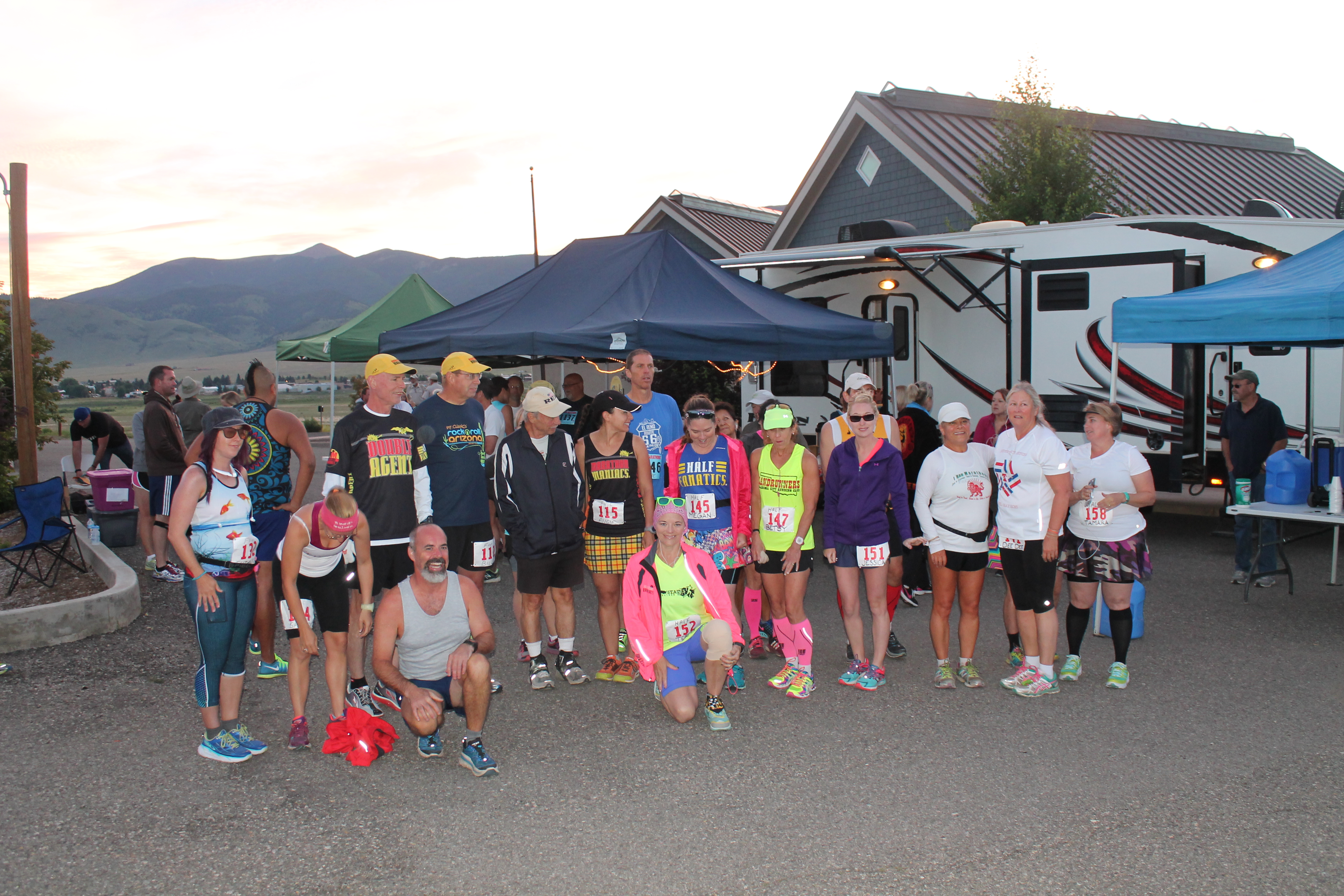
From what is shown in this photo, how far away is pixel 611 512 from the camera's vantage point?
18.0 feet

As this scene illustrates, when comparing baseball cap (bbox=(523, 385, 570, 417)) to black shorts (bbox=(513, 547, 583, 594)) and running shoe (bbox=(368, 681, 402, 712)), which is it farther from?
running shoe (bbox=(368, 681, 402, 712))

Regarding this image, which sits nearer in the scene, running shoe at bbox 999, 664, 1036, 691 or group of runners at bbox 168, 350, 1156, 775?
group of runners at bbox 168, 350, 1156, 775

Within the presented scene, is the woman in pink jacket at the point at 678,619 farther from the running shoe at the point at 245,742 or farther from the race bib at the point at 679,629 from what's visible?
the running shoe at the point at 245,742

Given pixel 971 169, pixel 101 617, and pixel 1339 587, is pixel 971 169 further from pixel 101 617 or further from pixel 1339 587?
pixel 101 617

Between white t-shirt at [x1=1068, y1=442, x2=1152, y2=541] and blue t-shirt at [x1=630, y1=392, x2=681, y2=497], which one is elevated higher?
blue t-shirt at [x1=630, y1=392, x2=681, y2=497]

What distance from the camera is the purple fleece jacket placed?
5258 mm

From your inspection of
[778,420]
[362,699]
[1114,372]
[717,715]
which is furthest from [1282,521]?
[362,699]

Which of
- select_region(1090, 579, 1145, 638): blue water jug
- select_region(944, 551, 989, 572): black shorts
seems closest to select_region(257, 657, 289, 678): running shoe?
select_region(944, 551, 989, 572): black shorts

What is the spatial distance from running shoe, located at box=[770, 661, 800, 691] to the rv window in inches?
230

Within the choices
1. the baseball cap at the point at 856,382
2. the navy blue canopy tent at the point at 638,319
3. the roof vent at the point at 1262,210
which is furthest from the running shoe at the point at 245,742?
the roof vent at the point at 1262,210

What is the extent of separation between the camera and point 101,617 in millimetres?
6582

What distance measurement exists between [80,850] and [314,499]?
11.3m

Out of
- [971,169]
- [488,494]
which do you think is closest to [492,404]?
[488,494]

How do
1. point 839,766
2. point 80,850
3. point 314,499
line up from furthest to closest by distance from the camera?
point 314,499 → point 839,766 → point 80,850
